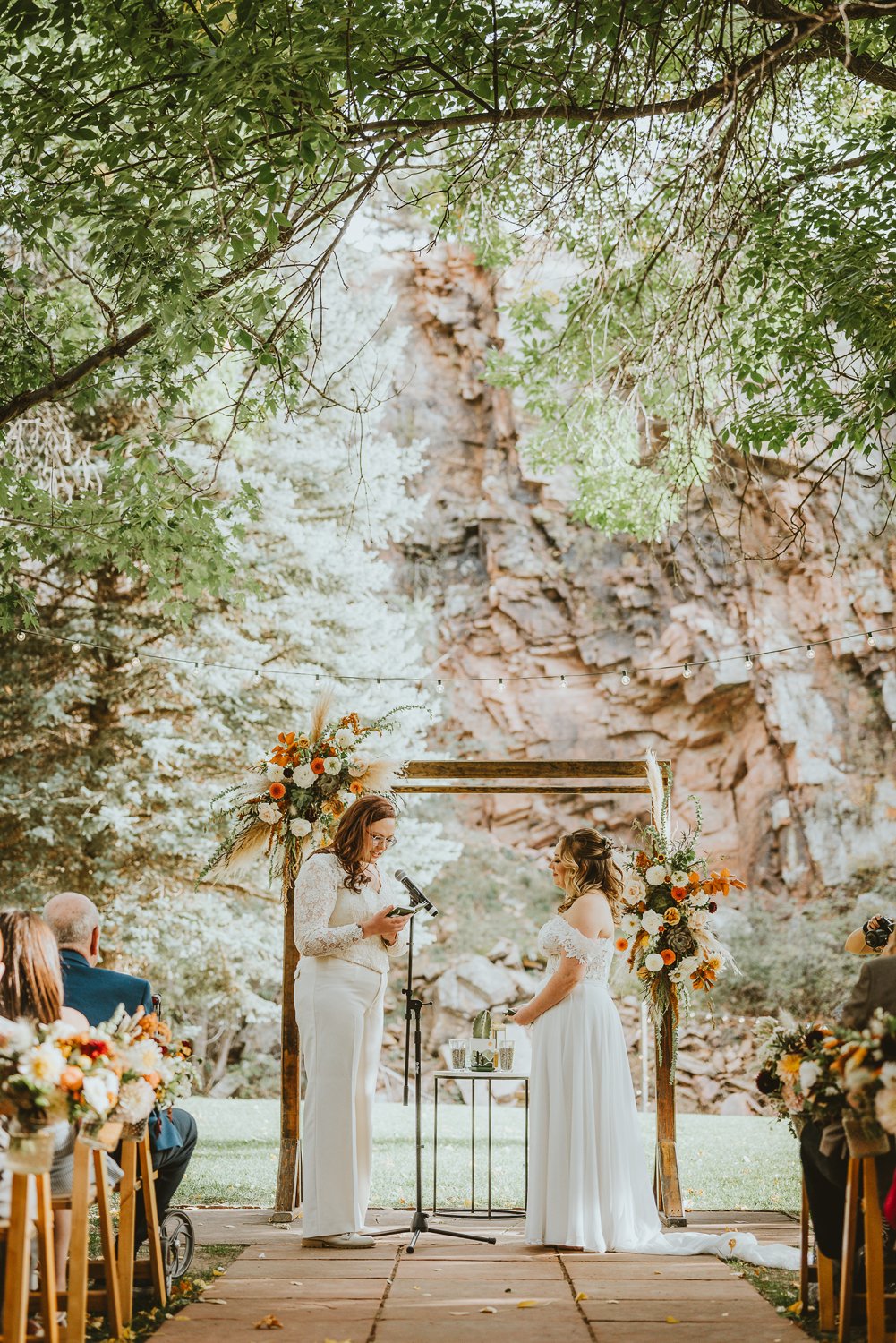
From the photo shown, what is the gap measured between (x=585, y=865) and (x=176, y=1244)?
222 centimetres

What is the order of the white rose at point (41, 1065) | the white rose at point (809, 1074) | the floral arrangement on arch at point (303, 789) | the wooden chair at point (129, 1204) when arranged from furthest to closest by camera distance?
1. the floral arrangement on arch at point (303, 789)
2. the wooden chair at point (129, 1204)
3. the white rose at point (809, 1074)
4. the white rose at point (41, 1065)

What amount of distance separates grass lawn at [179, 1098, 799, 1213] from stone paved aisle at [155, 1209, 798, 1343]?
1794mm

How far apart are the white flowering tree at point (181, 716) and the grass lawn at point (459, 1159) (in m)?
1.92

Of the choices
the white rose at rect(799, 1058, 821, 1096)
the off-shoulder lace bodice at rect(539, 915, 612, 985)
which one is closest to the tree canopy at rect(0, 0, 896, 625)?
the off-shoulder lace bodice at rect(539, 915, 612, 985)

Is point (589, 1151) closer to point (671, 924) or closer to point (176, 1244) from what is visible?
point (671, 924)

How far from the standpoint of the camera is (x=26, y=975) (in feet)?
12.2

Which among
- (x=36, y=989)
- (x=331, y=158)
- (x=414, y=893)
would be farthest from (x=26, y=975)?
(x=331, y=158)

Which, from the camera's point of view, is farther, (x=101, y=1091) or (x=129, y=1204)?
(x=129, y=1204)

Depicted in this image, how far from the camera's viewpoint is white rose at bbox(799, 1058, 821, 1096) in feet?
11.5

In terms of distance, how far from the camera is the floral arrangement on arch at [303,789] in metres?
6.46

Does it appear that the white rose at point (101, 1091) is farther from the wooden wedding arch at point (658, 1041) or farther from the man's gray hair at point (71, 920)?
the wooden wedding arch at point (658, 1041)

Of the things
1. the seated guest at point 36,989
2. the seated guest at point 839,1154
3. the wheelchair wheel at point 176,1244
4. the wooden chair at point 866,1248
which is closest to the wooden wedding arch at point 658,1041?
the wheelchair wheel at point 176,1244

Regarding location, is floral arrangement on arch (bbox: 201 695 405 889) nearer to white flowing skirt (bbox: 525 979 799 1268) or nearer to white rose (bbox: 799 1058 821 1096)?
white flowing skirt (bbox: 525 979 799 1268)

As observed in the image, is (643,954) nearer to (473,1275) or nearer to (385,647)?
(473,1275)
